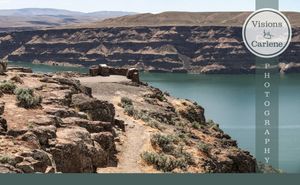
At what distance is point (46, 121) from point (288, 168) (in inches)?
1441

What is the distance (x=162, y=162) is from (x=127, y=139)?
376cm

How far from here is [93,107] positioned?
21.8 meters

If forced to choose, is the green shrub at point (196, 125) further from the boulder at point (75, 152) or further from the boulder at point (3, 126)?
the boulder at point (3, 126)

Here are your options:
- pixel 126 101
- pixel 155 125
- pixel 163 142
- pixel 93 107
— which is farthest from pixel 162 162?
pixel 126 101

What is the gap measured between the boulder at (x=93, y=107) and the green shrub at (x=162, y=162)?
3.62 m

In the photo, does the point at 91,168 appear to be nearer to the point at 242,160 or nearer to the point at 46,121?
the point at 46,121

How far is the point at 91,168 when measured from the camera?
15.6 m

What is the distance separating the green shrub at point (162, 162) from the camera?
1830 cm

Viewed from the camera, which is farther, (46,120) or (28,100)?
(28,100)

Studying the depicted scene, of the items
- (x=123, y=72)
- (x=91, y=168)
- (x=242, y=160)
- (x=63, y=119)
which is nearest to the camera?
(x=91, y=168)

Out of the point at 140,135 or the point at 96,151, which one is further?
the point at 140,135

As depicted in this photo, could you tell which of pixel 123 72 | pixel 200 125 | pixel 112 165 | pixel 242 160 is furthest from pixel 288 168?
pixel 112 165

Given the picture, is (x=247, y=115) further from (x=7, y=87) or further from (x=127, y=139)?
(x=7, y=87)

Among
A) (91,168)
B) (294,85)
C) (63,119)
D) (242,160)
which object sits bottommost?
(294,85)
